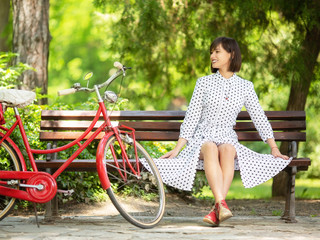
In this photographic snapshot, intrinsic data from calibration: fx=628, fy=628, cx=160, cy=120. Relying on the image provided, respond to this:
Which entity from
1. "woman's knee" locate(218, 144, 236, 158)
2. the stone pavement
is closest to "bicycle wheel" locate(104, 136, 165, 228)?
the stone pavement

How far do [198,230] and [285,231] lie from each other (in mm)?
680

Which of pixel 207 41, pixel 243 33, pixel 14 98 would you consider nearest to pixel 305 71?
pixel 243 33

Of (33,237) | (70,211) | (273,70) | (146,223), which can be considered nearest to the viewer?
(33,237)

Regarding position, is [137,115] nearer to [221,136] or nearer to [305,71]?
[221,136]

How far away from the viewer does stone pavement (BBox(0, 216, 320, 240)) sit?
14.9 feet

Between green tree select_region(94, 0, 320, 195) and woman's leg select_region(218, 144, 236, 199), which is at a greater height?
green tree select_region(94, 0, 320, 195)

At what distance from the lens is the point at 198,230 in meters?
4.88

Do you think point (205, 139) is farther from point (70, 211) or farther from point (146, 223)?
point (70, 211)

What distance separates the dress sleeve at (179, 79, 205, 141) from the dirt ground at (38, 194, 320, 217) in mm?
1203

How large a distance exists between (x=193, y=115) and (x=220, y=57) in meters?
0.56

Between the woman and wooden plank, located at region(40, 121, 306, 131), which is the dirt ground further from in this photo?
the woman

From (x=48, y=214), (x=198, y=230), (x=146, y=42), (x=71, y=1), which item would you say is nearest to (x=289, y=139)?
(x=198, y=230)

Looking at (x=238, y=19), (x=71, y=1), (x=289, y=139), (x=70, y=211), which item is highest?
(x=71, y=1)

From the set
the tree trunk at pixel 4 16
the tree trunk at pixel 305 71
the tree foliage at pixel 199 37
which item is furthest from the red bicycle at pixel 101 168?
the tree trunk at pixel 4 16
